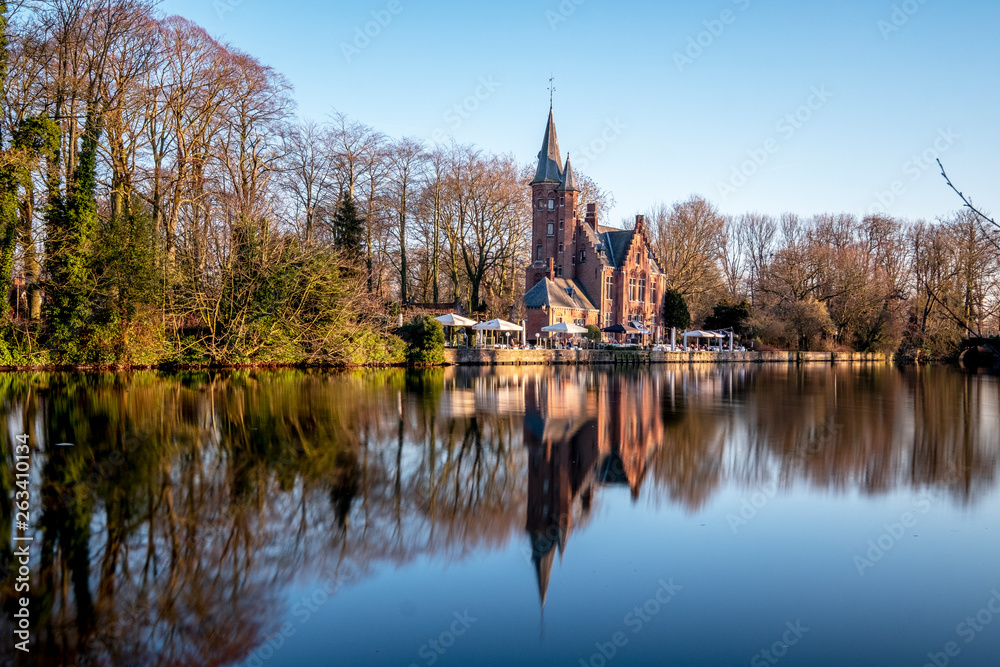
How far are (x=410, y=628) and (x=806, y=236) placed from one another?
74399mm

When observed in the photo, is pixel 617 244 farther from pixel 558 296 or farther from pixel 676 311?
pixel 558 296

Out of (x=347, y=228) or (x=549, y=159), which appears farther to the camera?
(x=549, y=159)

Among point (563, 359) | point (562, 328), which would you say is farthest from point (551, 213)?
point (563, 359)

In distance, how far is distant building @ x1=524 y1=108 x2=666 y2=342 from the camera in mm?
54969

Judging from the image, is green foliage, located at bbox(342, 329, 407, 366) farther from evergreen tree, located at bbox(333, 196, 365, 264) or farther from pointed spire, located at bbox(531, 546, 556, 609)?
pointed spire, located at bbox(531, 546, 556, 609)

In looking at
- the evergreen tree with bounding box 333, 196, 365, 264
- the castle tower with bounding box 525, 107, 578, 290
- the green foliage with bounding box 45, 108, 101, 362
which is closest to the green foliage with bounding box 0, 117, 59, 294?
the green foliage with bounding box 45, 108, 101, 362

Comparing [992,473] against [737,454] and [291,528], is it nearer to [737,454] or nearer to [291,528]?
[737,454]

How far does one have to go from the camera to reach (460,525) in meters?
7.54

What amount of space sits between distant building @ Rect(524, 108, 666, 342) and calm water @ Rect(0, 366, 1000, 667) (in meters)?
41.0

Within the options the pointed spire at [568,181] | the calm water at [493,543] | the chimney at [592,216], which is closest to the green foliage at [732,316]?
the chimney at [592,216]

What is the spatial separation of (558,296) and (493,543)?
4519cm

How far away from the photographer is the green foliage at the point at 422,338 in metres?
34.1

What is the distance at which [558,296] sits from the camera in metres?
51.8

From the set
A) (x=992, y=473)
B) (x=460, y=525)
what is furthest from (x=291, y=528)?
(x=992, y=473)
